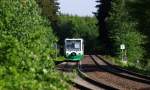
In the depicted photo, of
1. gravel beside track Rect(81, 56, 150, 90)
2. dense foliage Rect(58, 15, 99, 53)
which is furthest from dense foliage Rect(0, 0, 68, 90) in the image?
dense foliage Rect(58, 15, 99, 53)

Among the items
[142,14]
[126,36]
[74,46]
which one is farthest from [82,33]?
[142,14]

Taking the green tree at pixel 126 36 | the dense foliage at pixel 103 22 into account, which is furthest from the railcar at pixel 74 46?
the dense foliage at pixel 103 22

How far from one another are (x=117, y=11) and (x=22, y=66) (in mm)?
77818

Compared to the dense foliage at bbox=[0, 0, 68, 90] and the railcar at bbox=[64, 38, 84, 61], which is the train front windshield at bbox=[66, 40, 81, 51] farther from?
the dense foliage at bbox=[0, 0, 68, 90]

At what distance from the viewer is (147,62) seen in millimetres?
71500

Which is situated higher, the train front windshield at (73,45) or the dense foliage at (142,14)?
the dense foliage at (142,14)

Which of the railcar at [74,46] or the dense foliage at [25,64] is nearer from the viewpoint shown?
→ the dense foliage at [25,64]

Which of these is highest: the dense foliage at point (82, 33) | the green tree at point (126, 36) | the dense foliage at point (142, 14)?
the dense foliage at point (142, 14)

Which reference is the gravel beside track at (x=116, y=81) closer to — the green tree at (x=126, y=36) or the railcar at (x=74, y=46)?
the railcar at (x=74, y=46)

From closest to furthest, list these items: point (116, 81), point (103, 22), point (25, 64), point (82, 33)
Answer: point (25, 64) → point (116, 81) → point (103, 22) → point (82, 33)

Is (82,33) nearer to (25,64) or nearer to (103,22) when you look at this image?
(103,22)

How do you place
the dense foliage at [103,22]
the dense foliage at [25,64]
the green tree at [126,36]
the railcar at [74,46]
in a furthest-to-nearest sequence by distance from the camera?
the dense foliage at [103,22] < the green tree at [126,36] < the railcar at [74,46] < the dense foliage at [25,64]

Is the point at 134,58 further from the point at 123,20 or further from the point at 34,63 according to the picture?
the point at 34,63

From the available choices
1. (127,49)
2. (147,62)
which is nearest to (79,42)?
(147,62)
